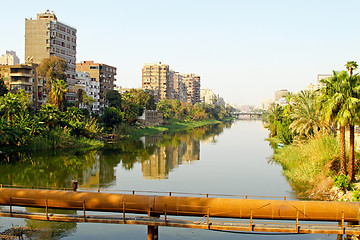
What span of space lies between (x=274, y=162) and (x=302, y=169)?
17741mm

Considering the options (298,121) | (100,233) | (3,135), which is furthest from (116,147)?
(100,233)

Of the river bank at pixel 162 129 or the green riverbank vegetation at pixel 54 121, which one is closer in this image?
the green riverbank vegetation at pixel 54 121

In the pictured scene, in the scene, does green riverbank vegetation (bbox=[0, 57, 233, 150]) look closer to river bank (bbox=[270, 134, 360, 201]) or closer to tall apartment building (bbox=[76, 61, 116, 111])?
tall apartment building (bbox=[76, 61, 116, 111])

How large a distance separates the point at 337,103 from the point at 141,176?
2627 centimetres

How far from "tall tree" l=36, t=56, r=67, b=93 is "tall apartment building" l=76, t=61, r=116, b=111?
3539 centimetres

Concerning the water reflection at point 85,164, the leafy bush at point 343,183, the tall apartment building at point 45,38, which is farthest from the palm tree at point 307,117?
the tall apartment building at point 45,38

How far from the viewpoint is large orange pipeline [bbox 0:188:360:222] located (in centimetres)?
2069

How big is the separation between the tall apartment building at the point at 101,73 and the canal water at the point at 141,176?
6784cm

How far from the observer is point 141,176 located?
48.5 m

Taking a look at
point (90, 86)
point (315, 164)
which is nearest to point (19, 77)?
point (90, 86)

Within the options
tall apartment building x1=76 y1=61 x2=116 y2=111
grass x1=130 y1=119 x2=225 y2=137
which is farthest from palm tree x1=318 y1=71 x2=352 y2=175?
tall apartment building x1=76 y1=61 x2=116 y2=111

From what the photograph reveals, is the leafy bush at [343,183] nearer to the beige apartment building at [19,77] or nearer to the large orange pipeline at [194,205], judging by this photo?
the large orange pipeline at [194,205]

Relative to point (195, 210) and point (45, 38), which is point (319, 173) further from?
point (45, 38)

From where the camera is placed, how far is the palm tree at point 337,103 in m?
31.3
